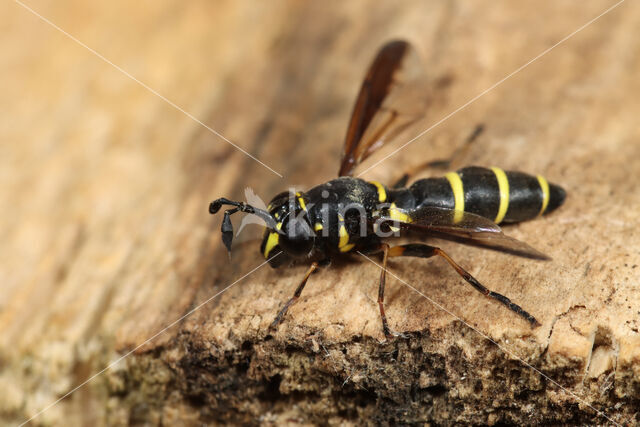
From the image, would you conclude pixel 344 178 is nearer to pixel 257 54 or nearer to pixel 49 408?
pixel 257 54

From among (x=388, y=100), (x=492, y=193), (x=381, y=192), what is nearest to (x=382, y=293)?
(x=381, y=192)

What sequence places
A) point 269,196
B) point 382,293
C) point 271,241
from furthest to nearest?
point 269,196, point 271,241, point 382,293

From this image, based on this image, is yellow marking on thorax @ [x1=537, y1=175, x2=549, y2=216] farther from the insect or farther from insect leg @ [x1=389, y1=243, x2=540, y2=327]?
insect leg @ [x1=389, y1=243, x2=540, y2=327]

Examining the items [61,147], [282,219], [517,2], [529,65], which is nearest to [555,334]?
[282,219]

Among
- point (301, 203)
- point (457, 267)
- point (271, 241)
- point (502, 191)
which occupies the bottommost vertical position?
point (457, 267)

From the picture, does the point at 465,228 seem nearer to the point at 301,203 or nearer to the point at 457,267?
the point at 457,267

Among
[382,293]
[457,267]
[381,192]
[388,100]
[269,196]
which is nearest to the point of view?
[382,293]

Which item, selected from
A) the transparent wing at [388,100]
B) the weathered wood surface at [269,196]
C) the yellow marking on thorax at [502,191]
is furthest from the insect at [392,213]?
the transparent wing at [388,100]
